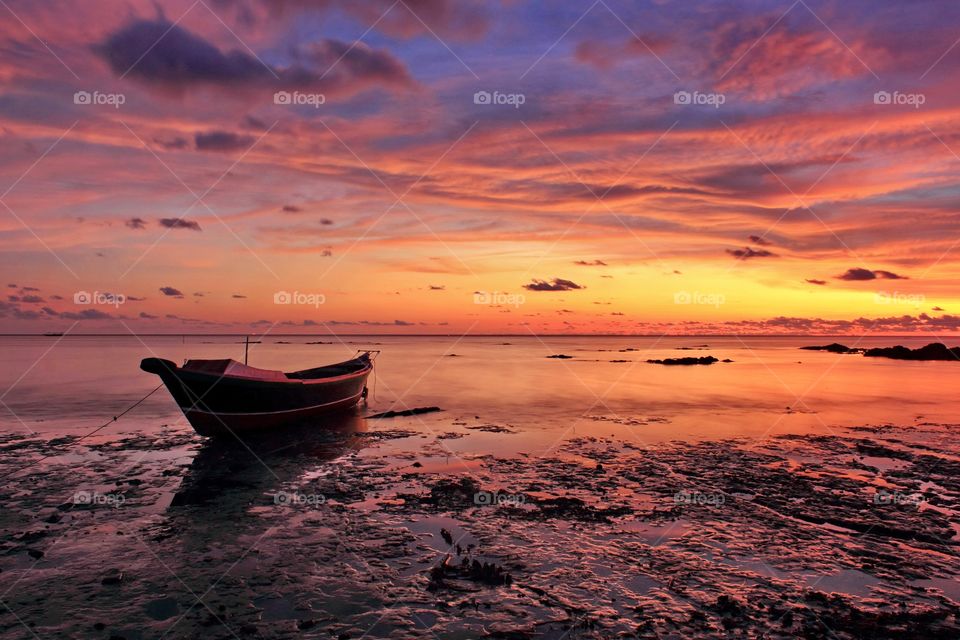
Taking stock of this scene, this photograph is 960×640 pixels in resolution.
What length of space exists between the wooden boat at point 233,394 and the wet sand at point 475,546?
1.67 metres

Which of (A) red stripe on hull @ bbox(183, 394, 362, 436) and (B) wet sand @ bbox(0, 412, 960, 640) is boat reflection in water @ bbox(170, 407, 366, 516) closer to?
(B) wet sand @ bbox(0, 412, 960, 640)

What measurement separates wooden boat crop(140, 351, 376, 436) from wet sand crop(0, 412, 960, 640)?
65.6 inches

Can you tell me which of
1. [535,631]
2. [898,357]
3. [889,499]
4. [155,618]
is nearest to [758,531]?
[889,499]

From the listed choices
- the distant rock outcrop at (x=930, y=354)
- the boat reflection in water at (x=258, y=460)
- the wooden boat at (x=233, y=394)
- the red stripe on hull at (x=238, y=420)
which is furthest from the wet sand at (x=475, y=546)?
the distant rock outcrop at (x=930, y=354)

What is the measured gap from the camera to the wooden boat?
18234 mm

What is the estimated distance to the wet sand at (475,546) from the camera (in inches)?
299

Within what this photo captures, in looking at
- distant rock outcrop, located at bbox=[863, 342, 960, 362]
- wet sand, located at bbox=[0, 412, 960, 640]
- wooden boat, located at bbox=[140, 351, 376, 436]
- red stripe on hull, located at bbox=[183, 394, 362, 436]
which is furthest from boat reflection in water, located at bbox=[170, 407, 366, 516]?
distant rock outcrop, located at bbox=[863, 342, 960, 362]

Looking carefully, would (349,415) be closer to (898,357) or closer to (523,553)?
(523,553)

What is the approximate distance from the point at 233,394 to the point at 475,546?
1255cm

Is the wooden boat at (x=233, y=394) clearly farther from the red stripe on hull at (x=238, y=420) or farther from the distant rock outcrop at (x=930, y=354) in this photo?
the distant rock outcrop at (x=930, y=354)

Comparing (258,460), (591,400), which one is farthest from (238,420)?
(591,400)

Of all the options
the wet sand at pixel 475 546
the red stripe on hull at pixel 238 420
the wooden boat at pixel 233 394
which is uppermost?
the wooden boat at pixel 233 394

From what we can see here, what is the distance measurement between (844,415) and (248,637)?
3092 centimetres

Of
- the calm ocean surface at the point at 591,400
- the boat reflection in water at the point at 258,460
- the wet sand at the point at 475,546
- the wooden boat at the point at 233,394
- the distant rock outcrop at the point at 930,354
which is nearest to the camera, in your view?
the wet sand at the point at 475,546
